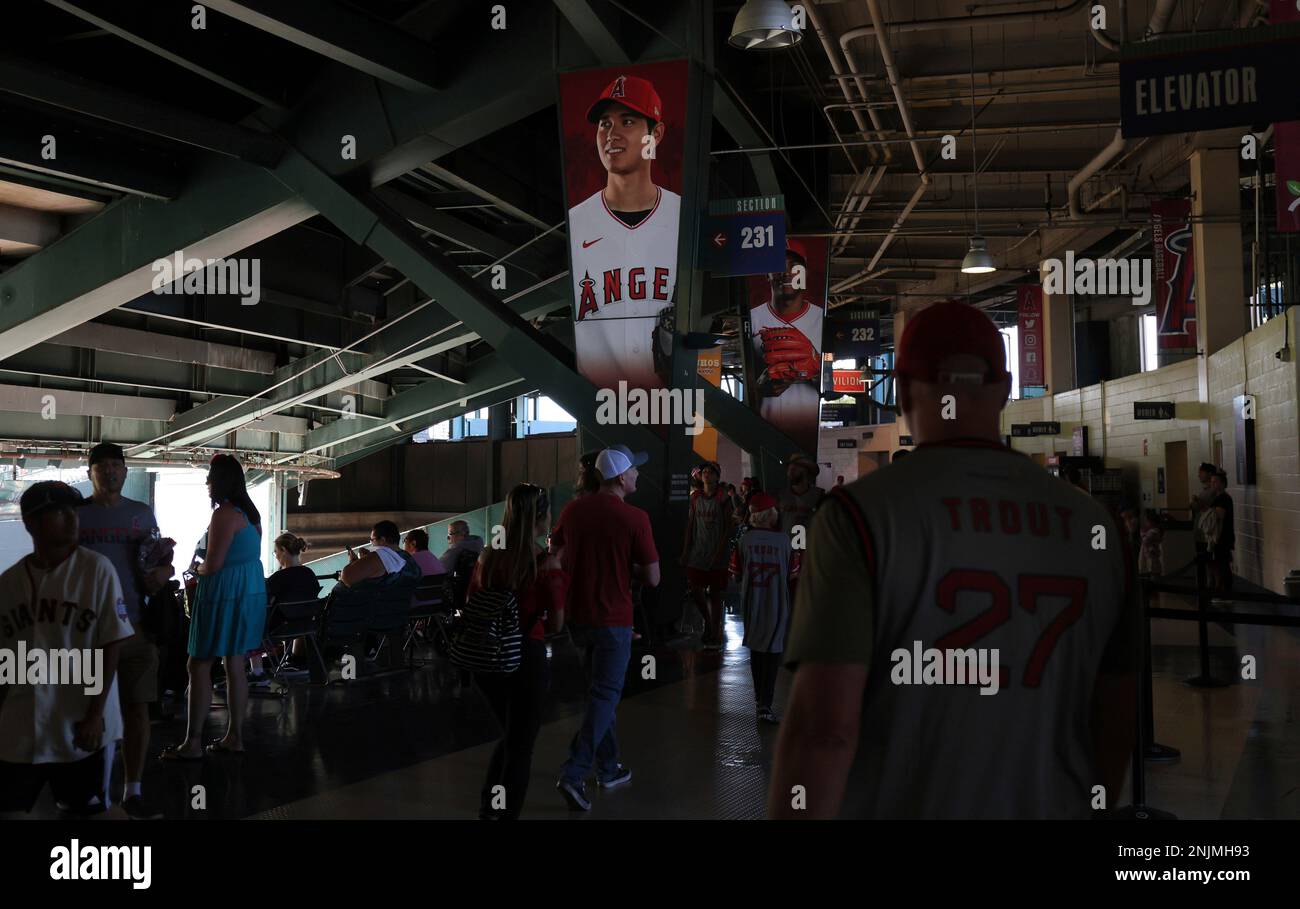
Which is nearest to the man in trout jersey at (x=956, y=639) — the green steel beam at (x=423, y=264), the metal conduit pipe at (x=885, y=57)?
the green steel beam at (x=423, y=264)

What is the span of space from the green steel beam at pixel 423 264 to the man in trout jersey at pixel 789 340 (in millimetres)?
6604

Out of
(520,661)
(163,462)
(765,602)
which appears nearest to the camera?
(520,661)

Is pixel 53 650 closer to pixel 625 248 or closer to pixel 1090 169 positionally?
pixel 625 248

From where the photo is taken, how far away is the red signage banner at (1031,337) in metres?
25.3

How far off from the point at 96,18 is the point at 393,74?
8.25 feet

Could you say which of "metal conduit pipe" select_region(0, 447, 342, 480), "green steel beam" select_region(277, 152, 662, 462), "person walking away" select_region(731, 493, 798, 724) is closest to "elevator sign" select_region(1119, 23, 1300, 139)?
"person walking away" select_region(731, 493, 798, 724)

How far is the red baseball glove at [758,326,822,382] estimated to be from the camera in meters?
16.2

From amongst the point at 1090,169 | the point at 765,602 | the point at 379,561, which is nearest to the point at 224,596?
the point at 379,561

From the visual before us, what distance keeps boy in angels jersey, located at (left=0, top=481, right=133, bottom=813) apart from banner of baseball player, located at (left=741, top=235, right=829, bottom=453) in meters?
13.4

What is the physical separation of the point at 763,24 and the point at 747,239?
264 centimetres

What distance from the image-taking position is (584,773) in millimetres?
5129

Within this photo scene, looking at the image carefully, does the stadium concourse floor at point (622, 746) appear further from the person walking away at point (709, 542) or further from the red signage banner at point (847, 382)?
the red signage banner at point (847, 382)

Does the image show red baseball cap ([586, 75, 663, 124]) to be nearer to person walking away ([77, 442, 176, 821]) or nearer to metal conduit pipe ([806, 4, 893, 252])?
metal conduit pipe ([806, 4, 893, 252])

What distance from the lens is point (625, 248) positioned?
31.1 ft
